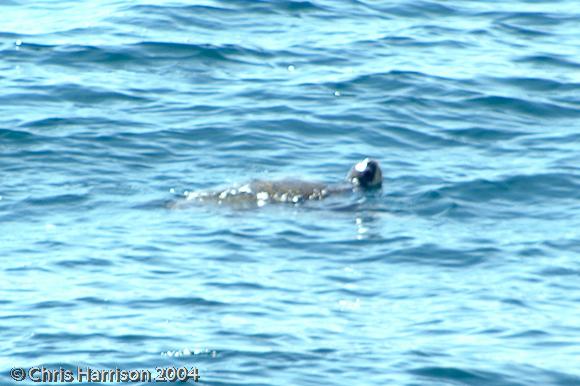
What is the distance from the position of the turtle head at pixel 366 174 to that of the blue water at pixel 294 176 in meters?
0.18

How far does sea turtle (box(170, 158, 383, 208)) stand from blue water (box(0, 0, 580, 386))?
7.4 inches

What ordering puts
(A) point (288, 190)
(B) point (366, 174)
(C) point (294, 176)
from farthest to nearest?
(C) point (294, 176) < (B) point (366, 174) < (A) point (288, 190)

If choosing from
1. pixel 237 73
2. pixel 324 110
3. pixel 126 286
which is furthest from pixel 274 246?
pixel 237 73

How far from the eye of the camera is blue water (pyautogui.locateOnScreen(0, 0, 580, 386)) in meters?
10.3

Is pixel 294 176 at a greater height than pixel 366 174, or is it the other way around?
pixel 366 174

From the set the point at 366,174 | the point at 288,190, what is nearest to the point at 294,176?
the point at 288,190

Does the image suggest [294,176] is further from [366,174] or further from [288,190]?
[366,174]

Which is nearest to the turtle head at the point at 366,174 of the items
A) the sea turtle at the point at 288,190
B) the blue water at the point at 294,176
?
the sea turtle at the point at 288,190

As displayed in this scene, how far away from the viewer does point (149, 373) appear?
376 inches

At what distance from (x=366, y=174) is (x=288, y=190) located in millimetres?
839

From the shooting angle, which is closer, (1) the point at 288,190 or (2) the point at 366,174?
(1) the point at 288,190

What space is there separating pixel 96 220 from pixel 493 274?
3.84 metres

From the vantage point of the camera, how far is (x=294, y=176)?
1491 centimetres

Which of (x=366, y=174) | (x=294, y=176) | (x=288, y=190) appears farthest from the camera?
(x=294, y=176)
